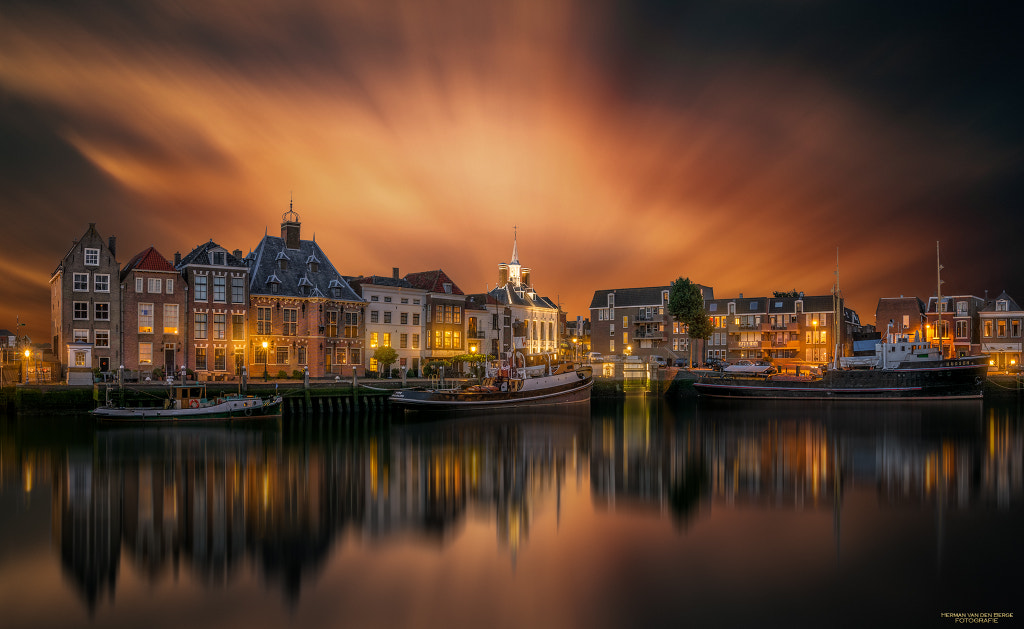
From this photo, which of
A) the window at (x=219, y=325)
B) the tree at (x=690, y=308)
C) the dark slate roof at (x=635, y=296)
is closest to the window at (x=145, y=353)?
the window at (x=219, y=325)

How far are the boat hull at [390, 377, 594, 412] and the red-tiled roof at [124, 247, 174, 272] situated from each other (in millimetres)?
20055

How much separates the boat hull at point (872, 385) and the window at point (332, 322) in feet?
117

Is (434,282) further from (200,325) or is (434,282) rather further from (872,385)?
(872,385)

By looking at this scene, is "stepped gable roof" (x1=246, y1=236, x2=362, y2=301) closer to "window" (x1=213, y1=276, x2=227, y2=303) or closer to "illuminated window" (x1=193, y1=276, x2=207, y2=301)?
"window" (x1=213, y1=276, x2=227, y2=303)

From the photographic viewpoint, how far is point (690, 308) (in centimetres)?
7181

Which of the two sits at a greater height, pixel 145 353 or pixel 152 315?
pixel 152 315

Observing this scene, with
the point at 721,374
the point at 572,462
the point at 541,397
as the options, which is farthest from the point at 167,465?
the point at 721,374

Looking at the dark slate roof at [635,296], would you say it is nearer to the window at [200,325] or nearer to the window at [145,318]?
the window at [200,325]

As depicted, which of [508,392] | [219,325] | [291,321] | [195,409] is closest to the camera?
[195,409]

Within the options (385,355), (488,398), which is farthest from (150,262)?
(488,398)

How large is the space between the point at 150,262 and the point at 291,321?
1086 cm

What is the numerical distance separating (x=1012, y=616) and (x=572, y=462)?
18.2 m

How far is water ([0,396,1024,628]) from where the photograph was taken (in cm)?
1244

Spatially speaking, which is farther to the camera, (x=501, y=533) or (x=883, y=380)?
(x=883, y=380)
